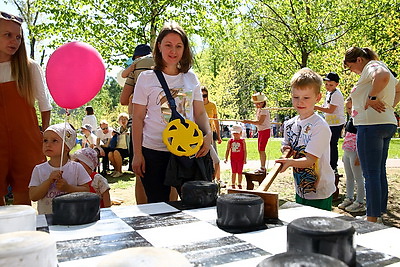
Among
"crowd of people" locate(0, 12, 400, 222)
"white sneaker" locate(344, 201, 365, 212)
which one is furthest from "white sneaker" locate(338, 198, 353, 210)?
"crowd of people" locate(0, 12, 400, 222)

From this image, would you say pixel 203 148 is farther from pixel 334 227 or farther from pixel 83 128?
pixel 83 128

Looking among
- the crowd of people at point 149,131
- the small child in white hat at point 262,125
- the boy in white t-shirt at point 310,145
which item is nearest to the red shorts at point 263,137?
the small child in white hat at point 262,125

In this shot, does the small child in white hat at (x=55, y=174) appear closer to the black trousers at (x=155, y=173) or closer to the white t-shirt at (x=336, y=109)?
the black trousers at (x=155, y=173)

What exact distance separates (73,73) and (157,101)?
0.75m

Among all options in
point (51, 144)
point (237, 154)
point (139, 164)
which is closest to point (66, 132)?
point (51, 144)

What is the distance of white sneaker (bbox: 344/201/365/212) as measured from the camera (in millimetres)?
4566

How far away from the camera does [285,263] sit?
0.74 meters

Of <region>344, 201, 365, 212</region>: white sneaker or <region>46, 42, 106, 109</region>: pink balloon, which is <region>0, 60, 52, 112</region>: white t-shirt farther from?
<region>344, 201, 365, 212</region>: white sneaker

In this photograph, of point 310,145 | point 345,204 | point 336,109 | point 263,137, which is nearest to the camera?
point 310,145

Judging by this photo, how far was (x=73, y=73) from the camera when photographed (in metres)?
2.74

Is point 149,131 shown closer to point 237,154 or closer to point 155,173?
point 155,173

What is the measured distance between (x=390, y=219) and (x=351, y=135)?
1207 millimetres

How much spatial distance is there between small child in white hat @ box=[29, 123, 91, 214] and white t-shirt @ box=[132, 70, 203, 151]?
55cm

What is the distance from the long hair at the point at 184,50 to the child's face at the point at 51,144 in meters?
0.91
